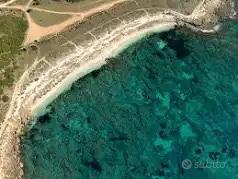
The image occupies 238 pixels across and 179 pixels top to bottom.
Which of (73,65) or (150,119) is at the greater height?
(73,65)

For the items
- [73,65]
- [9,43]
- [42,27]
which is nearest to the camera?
[9,43]

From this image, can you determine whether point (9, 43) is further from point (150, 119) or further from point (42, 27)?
point (150, 119)

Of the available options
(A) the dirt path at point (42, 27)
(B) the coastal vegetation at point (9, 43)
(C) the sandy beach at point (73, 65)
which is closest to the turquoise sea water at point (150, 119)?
(C) the sandy beach at point (73, 65)

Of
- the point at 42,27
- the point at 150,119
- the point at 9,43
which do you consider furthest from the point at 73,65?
the point at 150,119

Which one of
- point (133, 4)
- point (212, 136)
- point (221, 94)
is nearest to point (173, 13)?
point (133, 4)

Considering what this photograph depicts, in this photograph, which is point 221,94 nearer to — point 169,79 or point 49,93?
point 169,79

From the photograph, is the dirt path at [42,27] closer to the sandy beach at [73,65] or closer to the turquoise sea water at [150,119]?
the sandy beach at [73,65]
